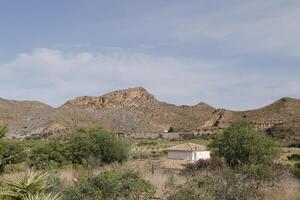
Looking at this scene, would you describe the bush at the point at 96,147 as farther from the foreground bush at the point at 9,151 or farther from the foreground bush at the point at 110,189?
the foreground bush at the point at 110,189

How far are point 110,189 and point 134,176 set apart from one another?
1.43 meters

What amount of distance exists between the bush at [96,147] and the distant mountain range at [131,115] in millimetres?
52363

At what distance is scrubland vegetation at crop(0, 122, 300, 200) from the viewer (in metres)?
12.2

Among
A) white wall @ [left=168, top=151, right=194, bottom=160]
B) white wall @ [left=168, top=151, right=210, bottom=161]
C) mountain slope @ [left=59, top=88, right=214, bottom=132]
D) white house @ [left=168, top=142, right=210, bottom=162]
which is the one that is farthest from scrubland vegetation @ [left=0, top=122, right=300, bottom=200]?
mountain slope @ [left=59, top=88, right=214, bottom=132]

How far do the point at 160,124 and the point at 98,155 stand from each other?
82695 millimetres

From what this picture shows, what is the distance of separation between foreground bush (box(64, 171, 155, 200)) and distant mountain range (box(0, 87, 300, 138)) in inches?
2792

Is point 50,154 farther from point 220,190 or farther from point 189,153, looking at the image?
point 220,190

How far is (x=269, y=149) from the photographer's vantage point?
976 inches

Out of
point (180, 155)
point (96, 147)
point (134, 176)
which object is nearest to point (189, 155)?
point (180, 155)

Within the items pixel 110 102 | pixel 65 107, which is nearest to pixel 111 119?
pixel 65 107

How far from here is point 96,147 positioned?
106 ft

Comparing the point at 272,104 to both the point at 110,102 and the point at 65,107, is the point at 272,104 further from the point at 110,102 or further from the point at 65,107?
the point at 65,107

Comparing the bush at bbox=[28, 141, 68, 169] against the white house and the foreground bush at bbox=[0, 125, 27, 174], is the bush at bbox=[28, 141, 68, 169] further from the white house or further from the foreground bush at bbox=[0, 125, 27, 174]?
the white house

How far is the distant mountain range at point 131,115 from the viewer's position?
97.4 meters
